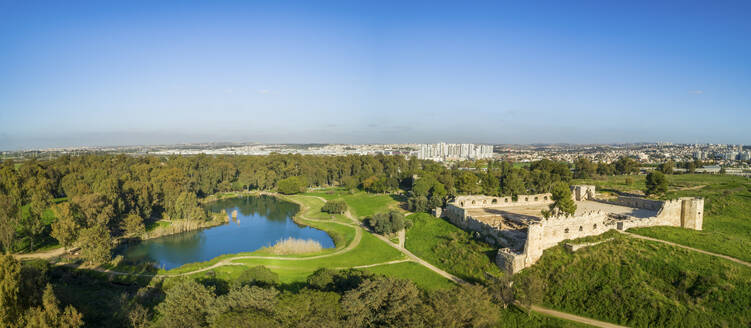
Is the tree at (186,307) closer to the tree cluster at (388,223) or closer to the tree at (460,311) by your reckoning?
the tree at (460,311)

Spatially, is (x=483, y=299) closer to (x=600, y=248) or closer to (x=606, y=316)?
(x=606, y=316)

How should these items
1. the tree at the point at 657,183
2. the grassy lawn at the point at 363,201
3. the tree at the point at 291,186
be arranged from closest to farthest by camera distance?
the tree at the point at 657,183 < the grassy lawn at the point at 363,201 < the tree at the point at 291,186

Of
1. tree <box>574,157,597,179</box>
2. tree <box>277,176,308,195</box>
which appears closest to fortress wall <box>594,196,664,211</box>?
tree <box>574,157,597,179</box>

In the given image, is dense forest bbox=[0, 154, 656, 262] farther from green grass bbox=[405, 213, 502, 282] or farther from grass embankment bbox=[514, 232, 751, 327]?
grass embankment bbox=[514, 232, 751, 327]

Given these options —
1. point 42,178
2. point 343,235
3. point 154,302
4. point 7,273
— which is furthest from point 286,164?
point 7,273

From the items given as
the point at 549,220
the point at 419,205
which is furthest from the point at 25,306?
the point at 419,205

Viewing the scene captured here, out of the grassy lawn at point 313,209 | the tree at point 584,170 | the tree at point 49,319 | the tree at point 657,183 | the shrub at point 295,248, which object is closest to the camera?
the tree at point 49,319

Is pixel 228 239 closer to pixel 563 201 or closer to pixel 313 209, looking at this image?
pixel 313 209

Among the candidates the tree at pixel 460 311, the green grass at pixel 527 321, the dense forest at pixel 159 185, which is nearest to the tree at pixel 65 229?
the dense forest at pixel 159 185
